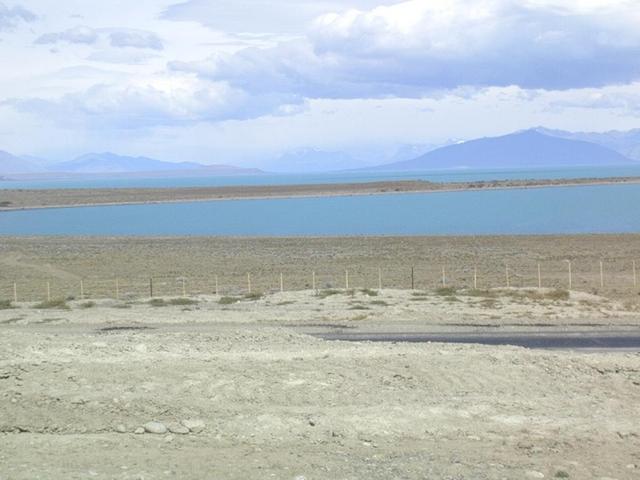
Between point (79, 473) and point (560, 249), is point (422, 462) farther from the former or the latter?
point (560, 249)

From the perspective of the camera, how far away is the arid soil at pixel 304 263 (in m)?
42.0

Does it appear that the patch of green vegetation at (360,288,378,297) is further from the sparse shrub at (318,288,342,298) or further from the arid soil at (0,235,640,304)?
the arid soil at (0,235,640,304)

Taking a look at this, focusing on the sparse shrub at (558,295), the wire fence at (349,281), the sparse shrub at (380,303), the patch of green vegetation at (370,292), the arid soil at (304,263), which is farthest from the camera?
the arid soil at (304,263)

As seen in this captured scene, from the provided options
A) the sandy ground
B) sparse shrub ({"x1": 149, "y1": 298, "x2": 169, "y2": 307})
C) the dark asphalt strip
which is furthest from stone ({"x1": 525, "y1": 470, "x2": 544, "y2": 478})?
sparse shrub ({"x1": 149, "y1": 298, "x2": 169, "y2": 307})

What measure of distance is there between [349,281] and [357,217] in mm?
65176

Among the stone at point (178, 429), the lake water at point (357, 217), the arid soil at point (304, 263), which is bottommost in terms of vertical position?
the arid soil at point (304, 263)

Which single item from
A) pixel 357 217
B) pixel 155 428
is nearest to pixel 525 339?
pixel 155 428

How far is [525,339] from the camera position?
22.2 m

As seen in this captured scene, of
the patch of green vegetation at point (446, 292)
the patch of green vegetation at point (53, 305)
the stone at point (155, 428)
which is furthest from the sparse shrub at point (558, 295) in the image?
the stone at point (155, 428)

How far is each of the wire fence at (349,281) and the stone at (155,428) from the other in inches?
997

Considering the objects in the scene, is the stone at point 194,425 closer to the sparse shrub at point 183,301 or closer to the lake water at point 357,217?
the sparse shrub at point 183,301

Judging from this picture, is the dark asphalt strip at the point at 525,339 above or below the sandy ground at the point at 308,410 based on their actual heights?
below

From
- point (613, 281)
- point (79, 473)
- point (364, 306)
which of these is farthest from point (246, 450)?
point (613, 281)

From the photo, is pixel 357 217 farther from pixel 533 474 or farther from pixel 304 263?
pixel 533 474
